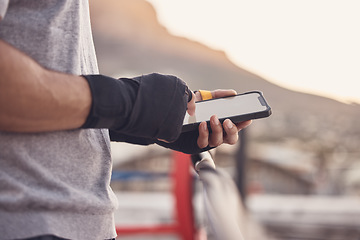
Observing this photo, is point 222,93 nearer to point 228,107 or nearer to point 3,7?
point 228,107

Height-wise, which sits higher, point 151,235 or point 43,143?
point 43,143

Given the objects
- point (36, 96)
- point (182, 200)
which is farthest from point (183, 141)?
point (182, 200)

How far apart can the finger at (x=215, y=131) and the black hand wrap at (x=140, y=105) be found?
0.11 meters

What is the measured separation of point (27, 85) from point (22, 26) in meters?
0.11

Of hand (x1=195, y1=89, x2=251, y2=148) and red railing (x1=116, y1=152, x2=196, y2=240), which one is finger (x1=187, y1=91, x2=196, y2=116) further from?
red railing (x1=116, y1=152, x2=196, y2=240)

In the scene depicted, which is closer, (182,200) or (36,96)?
(36,96)

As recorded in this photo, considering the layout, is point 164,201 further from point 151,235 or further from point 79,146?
point 79,146

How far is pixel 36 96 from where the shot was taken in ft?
1.90

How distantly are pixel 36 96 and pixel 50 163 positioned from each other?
0.12 m

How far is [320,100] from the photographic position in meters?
53.4

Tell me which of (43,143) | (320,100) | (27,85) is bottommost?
(320,100)

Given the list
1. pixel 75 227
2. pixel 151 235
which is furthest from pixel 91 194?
pixel 151 235

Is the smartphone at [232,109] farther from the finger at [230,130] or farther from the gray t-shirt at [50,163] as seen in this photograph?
the gray t-shirt at [50,163]

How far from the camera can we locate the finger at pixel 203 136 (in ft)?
2.71
